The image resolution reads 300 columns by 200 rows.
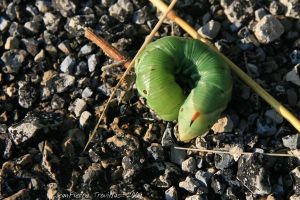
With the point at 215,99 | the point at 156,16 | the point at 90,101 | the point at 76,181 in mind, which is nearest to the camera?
the point at 215,99

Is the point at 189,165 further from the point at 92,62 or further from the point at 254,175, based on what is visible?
the point at 92,62

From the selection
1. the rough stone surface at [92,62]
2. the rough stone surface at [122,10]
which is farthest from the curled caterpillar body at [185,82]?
the rough stone surface at [122,10]

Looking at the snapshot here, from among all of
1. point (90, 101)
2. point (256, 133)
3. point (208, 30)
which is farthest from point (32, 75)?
point (256, 133)

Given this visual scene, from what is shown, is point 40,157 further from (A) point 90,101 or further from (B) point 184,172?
(B) point 184,172

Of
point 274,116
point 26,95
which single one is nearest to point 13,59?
point 26,95

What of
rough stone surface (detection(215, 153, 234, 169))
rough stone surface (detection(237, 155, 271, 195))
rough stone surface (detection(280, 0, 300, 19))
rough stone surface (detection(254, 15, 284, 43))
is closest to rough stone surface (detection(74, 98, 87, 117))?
rough stone surface (detection(215, 153, 234, 169))

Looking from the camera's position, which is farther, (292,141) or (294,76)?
(294,76)
